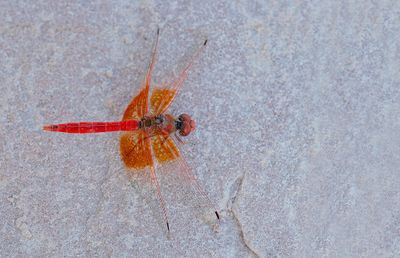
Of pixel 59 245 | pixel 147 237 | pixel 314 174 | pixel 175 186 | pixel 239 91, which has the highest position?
pixel 239 91

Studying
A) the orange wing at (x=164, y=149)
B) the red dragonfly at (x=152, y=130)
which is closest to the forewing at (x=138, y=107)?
the red dragonfly at (x=152, y=130)

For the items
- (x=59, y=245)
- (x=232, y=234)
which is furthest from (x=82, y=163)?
(x=232, y=234)

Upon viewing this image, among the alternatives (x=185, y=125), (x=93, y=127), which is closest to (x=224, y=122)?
(x=185, y=125)

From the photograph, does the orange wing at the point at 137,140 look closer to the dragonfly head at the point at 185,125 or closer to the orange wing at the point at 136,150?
the orange wing at the point at 136,150

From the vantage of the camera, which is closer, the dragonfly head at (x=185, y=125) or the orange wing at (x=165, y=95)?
the dragonfly head at (x=185, y=125)

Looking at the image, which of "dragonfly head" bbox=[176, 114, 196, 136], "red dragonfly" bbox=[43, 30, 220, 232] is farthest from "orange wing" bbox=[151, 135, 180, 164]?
Result: "dragonfly head" bbox=[176, 114, 196, 136]

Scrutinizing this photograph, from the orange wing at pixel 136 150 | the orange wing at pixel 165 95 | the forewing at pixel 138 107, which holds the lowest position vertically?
the orange wing at pixel 136 150

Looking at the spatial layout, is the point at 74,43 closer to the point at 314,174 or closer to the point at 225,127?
the point at 225,127

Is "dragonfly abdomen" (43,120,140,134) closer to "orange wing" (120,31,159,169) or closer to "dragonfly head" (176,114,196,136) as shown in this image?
"orange wing" (120,31,159,169)
